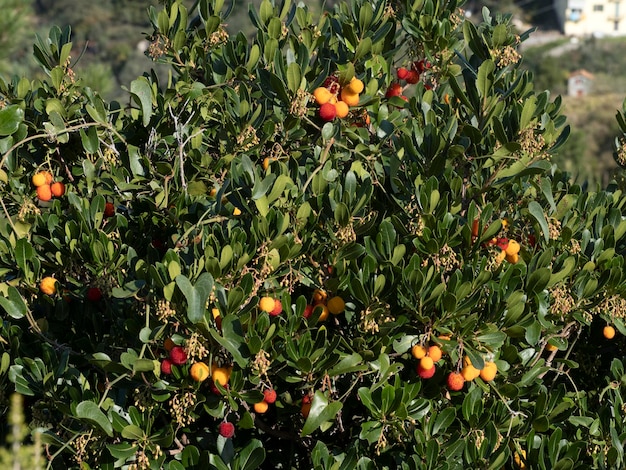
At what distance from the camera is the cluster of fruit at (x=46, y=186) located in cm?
249

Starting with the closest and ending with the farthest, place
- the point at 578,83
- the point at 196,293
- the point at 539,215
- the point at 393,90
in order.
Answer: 1. the point at 196,293
2. the point at 539,215
3. the point at 393,90
4. the point at 578,83

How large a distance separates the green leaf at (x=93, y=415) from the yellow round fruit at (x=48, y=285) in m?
0.47

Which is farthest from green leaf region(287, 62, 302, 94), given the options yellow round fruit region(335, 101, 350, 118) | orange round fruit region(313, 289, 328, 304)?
orange round fruit region(313, 289, 328, 304)

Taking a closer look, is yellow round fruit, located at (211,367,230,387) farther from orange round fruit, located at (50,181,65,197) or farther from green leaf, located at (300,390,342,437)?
orange round fruit, located at (50,181,65,197)

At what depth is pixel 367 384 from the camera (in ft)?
7.84

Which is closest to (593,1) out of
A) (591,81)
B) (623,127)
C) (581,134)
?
(591,81)

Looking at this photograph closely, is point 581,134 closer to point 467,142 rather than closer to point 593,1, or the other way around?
point 467,142

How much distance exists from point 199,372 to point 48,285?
0.60 m

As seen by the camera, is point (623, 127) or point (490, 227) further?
point (623, 127)

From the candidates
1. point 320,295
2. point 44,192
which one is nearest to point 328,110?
point 320,295

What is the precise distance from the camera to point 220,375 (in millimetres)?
2107

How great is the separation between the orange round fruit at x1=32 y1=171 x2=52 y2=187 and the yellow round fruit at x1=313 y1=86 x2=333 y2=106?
83 centimetres

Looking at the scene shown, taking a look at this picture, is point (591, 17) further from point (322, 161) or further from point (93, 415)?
point (93, 415)

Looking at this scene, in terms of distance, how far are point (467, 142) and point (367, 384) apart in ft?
2.44
